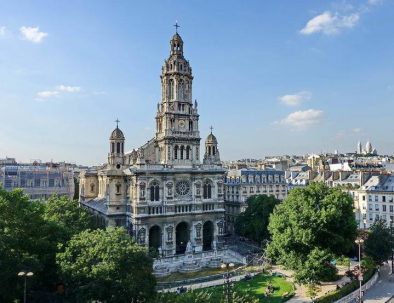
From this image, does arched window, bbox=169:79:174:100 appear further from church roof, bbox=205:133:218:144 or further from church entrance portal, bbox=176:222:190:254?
church entrance portal, bbox=176:222:190:254

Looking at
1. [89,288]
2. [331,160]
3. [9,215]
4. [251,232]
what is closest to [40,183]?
[251,232]

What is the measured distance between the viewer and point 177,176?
71188 mm

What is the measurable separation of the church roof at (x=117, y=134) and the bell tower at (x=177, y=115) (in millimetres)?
6868

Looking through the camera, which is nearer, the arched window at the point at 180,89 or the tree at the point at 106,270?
the tree at the point at 106,270

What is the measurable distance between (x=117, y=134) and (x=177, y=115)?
483 inches

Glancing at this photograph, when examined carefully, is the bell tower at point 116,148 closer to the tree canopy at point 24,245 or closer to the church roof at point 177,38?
the church roof at point 177,38

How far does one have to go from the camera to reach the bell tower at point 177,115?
7175cm

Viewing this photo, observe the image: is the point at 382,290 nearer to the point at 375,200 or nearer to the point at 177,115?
the point at 375,200

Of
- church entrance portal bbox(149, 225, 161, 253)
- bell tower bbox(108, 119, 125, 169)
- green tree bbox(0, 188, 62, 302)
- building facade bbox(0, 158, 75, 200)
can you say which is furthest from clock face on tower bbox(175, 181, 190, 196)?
building facade bbox(0, 158, 75, 200)

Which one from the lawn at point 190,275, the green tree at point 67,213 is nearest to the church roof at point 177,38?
the green tree at point 67,213

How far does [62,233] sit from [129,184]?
26.5 metres

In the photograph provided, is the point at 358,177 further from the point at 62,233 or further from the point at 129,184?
the point at 62,233

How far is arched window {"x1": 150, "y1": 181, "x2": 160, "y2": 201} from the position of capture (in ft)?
225

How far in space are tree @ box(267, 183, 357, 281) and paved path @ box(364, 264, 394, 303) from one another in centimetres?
558
